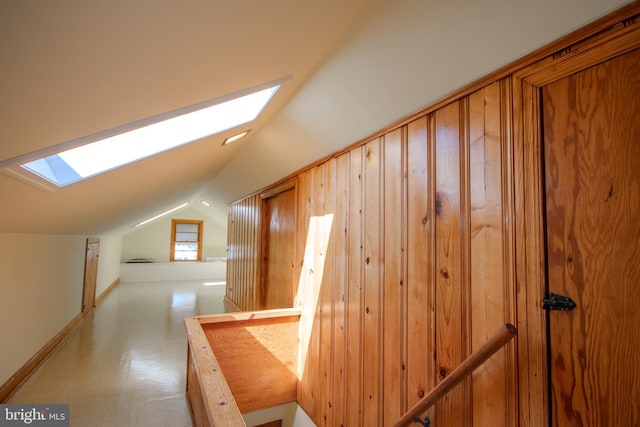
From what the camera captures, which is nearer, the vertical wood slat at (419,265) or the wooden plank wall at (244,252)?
the vertical wood slat at (419,265)

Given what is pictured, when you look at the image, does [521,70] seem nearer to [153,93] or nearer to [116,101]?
[153,93]

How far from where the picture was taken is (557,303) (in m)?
0.99

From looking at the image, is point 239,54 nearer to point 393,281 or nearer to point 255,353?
point 393,281

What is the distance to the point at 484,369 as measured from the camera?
3.98 ft

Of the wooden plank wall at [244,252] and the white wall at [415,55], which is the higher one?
the white wall at [415,55]

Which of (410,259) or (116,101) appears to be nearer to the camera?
(116,101)

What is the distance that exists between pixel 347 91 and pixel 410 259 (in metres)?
1.00

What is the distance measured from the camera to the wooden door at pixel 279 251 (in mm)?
3387

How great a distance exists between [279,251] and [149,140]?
2.04 metres

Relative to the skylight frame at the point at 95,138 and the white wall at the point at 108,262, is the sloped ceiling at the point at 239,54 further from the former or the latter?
the white wall at the point at 108,262

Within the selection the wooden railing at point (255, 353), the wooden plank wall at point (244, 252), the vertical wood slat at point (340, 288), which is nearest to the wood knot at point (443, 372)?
the vertical wood slat at point (340, 288)

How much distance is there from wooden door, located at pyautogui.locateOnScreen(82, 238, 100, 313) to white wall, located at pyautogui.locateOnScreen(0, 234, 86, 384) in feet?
2.17

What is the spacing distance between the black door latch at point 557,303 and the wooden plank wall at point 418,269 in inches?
4.7

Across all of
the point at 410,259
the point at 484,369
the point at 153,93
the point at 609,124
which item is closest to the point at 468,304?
the point at 484,369
